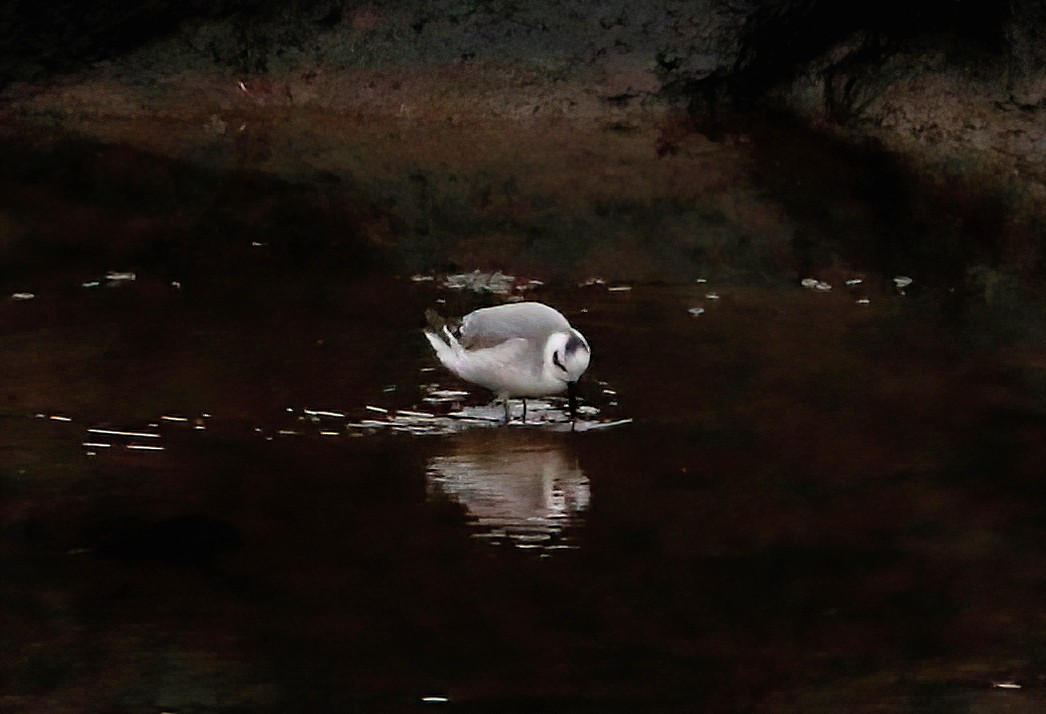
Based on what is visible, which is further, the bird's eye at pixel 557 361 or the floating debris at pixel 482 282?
the floating debris at pixel 482 282

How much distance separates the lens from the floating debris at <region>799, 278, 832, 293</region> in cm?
722

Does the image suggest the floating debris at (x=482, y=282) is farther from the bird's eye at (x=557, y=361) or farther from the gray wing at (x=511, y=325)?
the bird's eye at (x=557, y=361)

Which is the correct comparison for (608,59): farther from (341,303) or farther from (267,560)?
(267,560)

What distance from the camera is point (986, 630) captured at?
418cm

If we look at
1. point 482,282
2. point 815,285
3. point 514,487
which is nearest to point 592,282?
point 482,282

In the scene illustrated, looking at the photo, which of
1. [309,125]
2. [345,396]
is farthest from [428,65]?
[345,396]

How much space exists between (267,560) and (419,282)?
2.89 meters

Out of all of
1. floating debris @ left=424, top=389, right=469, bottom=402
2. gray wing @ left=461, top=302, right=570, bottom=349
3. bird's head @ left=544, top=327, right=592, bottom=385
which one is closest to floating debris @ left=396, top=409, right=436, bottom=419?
floating debris @ left=424, top=389, right=469, bottom=402

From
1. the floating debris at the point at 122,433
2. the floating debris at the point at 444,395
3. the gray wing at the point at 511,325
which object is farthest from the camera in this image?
the floating debris at the point at 444,395

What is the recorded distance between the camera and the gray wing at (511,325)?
559 centimetres

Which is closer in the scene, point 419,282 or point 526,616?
point 526,616

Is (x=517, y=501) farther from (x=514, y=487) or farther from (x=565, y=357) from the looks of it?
(x=565, y=357)

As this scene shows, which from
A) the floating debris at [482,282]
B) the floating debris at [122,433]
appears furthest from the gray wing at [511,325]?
the floating debris at [482,282]

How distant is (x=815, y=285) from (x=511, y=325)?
6.81 feet
